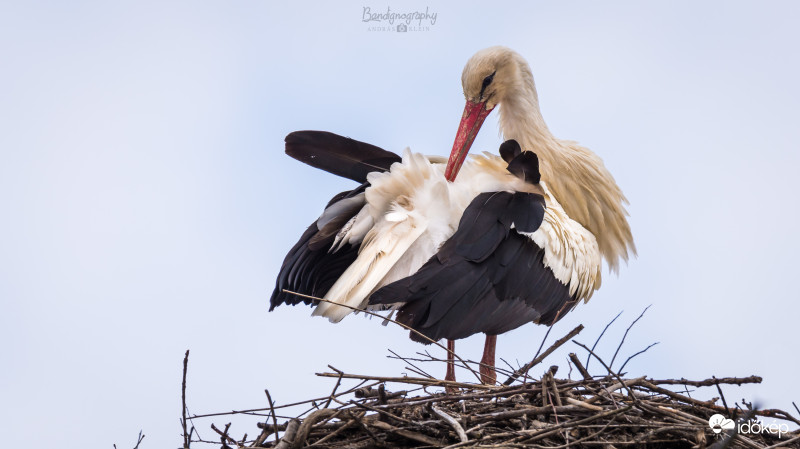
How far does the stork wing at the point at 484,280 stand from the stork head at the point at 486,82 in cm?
95

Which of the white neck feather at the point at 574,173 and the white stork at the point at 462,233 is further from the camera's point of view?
the white neck feather at the point at 574,173

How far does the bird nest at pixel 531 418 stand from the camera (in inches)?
133

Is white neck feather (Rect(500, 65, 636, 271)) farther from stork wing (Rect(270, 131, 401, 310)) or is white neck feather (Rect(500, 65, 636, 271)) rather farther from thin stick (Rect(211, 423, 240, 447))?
thin stick (Rect(211, 423, 240, 447))

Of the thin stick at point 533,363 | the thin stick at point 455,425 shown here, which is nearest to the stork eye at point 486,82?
the thin stick at point 533,363

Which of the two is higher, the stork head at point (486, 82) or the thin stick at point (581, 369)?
the stork head at point (486, 82)

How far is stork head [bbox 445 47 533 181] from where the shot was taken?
5426mm

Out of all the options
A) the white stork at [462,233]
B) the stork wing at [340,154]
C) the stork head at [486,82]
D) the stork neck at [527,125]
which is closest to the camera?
A: the white stork at [462,233]

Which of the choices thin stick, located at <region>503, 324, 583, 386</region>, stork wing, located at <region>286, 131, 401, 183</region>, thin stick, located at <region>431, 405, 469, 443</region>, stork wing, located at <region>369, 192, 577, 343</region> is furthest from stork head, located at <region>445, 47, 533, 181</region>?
thin stick, located at <region>431, 405, 469, 443</region>

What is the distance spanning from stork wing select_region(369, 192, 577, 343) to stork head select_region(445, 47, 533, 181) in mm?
947

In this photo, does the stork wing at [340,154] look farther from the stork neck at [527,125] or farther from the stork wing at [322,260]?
the stork neck at [527,125]

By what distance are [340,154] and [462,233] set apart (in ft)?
3.13

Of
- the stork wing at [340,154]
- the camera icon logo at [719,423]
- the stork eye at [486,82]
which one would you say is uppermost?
the stork eye at [486,82]

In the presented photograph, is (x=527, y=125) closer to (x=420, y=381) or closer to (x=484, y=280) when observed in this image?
(x=484, y=280)

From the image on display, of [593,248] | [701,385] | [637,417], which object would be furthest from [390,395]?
[593,248]
